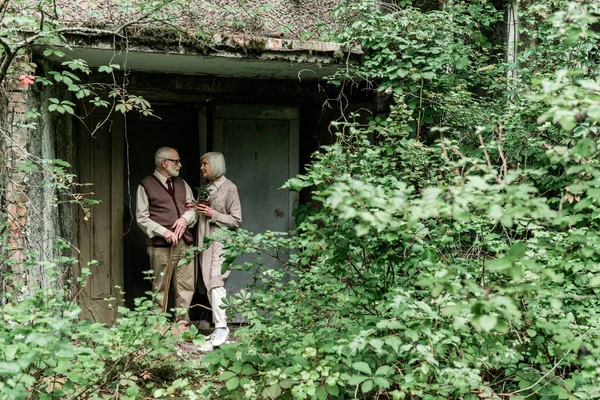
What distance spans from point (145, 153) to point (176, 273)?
274 centimetres

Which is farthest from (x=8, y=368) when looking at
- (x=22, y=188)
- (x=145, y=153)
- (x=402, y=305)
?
(x=145, y=153)

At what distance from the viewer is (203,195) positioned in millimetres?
6023

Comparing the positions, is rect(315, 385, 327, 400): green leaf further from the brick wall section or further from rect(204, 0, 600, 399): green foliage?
the brick wall section

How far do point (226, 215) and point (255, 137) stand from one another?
118 cm

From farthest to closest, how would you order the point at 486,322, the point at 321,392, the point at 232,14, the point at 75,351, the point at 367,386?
the point at 232,14
the point at 321,392
the point at 367,386
the point at 75,351
the point at 486,322

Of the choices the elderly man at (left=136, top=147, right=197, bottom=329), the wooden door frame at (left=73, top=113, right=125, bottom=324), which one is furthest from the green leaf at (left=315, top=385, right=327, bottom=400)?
the wooden door frame at (left=73, top=113, right=125, bottom=324)

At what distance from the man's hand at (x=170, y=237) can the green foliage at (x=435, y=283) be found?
1758 millimetres

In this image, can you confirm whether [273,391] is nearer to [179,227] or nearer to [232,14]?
[179,227]

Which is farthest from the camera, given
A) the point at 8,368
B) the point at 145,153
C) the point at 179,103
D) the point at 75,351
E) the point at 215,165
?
the point at 145,153

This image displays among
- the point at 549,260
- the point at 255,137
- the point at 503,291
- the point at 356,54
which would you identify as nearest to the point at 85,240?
the point at 255,137

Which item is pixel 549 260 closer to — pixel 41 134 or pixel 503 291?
pixel 503 291

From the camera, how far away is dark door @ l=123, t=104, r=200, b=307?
7867 mm

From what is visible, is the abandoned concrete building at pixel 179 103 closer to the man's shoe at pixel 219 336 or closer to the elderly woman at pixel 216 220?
the elderly woman at pixel 216 220

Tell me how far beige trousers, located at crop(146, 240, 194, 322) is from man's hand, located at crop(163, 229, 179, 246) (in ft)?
0.45
